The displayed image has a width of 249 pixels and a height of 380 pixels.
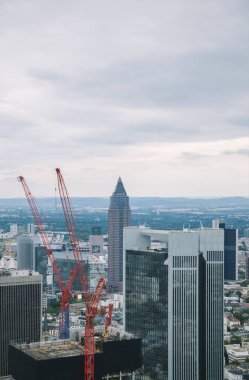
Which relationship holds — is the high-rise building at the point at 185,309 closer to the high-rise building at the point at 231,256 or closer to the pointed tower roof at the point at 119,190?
the high-rise building at the point at 231,256

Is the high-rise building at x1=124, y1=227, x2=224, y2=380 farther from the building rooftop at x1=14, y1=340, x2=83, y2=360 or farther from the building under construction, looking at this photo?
the building rooftop at x1=14, y1=340, x2=83, y2=360

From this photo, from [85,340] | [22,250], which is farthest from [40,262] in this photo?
[85,340]

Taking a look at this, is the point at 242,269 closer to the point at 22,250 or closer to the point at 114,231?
the point at 114,231

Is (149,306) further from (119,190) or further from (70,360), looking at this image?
(119,190)

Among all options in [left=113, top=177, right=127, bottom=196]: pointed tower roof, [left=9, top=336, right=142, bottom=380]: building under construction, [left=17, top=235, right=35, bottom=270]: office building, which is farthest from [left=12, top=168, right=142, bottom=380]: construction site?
[left=113, top=177, right=127, bottom=196]: pointed tower roof

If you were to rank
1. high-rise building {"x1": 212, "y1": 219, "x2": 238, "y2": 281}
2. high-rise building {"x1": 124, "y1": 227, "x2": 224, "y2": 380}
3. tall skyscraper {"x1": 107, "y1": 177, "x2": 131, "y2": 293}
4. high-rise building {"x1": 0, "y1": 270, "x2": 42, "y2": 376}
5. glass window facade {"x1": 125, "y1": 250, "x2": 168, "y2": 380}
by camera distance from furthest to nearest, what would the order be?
high-rise building {"x1": 212, "y1": 219, "x2": 238, "y2": 281} → tall skyscraper {"x1": 107, "y1": 177, "x2": 131, "y2": 293} → high-rise building {"x1": 0, "y1": 270, "x2": 42, "y2": 376} → glass window facade {"x1": 125, "y1": 250, "x2": 168, "y2": 380} → high-rise building {"x1": 124, "y1": 227, "x2": 224, "y2": 380}

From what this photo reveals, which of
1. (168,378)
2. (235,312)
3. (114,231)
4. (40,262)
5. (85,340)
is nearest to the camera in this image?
(85,340)

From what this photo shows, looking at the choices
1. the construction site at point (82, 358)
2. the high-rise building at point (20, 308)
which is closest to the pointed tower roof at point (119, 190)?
the high-rise building at point (20, 308)
